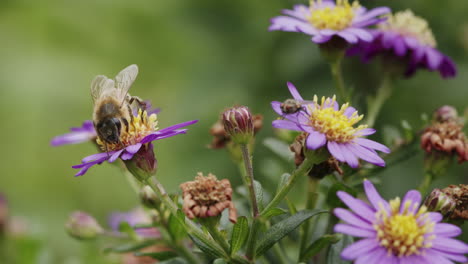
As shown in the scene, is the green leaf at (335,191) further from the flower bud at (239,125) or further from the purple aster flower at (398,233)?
the flower bud at (239,125)

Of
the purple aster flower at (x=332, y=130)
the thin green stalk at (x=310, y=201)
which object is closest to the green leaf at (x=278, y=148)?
the thin green stalk at (x=310, y=201)

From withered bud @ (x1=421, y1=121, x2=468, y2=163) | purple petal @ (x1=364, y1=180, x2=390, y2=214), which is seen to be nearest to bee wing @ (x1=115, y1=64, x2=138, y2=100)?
purple petal @ (x1=364, y1=180, x2=390, y2=214)

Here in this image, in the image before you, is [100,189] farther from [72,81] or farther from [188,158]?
[188,158]

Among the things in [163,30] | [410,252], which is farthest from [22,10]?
[410,252]

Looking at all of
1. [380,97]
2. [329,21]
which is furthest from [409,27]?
[329,21]

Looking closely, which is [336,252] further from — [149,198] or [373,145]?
[149,198]
